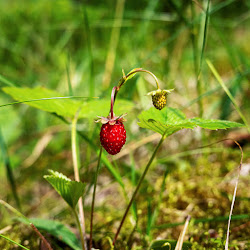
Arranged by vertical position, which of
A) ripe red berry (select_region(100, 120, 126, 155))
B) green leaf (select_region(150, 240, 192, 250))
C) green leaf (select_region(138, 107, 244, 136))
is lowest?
green leaf (select_region(150, 240, 192, 250))

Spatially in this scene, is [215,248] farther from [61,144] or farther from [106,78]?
[106,78]

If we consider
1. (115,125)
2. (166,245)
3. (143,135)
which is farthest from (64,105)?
(143,135)

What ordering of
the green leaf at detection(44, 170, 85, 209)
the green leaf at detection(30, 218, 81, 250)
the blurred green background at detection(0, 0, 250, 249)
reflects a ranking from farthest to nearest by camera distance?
the blurred green background at detection(0, 0, 250, 249) < the green leaf at detection(30, 218, 81, 250) < the green leaf at detection(44, 170, 85, 209)

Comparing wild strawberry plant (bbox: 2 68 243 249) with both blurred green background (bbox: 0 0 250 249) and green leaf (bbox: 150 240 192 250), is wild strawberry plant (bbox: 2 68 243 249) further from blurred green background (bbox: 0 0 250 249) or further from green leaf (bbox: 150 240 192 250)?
blurred green background (bbox: 0 0 250 249)

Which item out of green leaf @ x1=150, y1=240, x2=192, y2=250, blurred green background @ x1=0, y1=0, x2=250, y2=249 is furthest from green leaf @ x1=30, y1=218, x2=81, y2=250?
green leaf @ x1=150, y1=240, x2=192, y2=250

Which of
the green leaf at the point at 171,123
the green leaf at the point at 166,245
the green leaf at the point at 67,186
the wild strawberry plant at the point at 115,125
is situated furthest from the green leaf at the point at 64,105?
the green leaf at the point at 166,245

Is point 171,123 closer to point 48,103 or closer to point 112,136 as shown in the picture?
point 112,136
